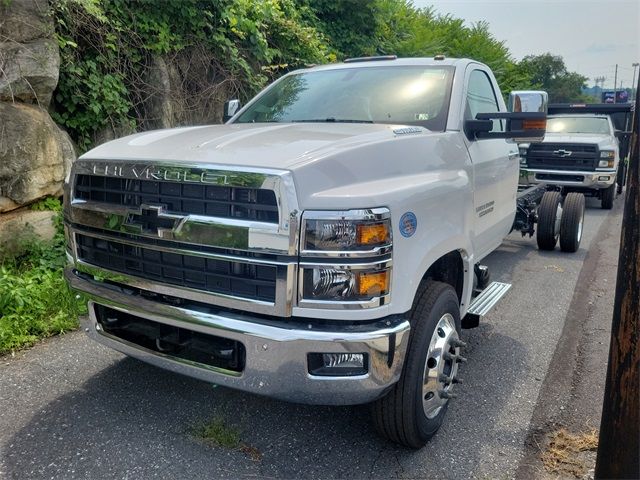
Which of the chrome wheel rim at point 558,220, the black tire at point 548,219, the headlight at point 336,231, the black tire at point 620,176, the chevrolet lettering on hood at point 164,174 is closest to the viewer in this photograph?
the headlight at point 336,231

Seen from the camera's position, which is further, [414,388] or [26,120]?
[26,120]

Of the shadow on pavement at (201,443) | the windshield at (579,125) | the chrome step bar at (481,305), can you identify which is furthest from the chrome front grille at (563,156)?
the shadow on pavement at (201,443)

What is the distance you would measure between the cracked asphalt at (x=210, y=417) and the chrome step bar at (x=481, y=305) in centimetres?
35

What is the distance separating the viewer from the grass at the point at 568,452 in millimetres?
2758

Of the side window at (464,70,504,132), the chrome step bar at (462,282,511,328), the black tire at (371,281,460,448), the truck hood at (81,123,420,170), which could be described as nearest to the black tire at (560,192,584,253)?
the side window at (464,70,504,132)

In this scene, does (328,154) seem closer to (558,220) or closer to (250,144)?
(250,144)

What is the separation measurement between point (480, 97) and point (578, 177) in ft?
26.7

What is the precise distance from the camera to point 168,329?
8.95ft

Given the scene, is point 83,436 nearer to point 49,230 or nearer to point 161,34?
point 49,230

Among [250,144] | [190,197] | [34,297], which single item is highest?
[250,144]

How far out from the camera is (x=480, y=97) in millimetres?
4188

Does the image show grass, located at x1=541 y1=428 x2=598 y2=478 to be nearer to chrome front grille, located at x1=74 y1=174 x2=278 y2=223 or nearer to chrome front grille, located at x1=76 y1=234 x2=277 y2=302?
chrome front grille, located at x1=76 y1=234 x2=277 y2=302

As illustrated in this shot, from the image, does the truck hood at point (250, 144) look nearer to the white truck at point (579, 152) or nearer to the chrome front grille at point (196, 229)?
the chrome front grille at point (196, 229)

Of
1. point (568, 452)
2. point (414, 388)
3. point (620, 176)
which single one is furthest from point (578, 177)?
point (414, 388)
